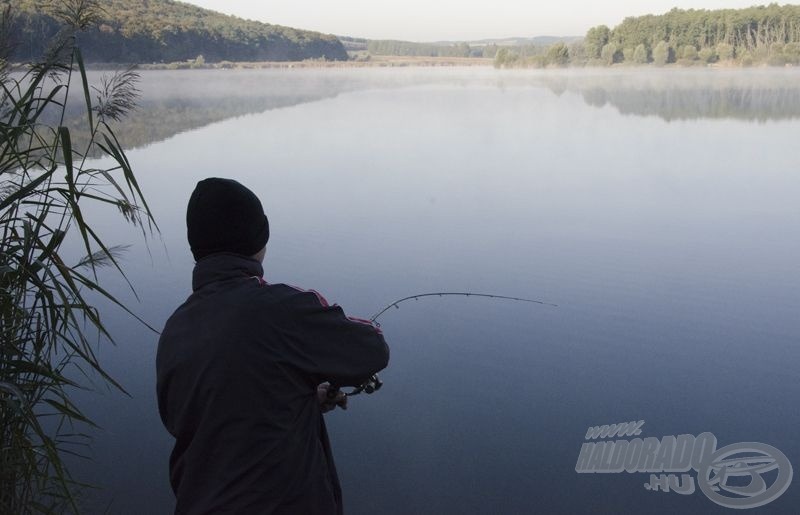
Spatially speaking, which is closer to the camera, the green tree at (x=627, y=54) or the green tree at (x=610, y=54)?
the green tree at (x=627, y=54)

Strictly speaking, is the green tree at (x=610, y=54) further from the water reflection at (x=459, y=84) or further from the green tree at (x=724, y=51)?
the green tree at (x=724, y=51)

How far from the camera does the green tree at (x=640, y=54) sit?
23438 mm

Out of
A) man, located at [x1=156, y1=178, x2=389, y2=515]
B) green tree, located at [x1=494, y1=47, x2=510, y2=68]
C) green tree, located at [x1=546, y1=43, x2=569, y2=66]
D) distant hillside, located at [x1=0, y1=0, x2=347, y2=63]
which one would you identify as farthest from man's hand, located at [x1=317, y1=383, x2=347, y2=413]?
green tree, located at [x1=494, y1=47, x2=510, y2=68]

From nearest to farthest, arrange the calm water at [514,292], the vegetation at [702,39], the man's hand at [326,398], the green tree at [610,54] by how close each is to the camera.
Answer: the man's hand at [326,398], the calm water at [514,292], the vegetation at [702,39], the green tree at [610,54]

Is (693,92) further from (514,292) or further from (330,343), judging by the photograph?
(330,343)

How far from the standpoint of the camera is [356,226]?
543 centimetres

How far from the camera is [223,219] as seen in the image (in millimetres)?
1110

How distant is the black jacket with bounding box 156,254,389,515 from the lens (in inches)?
40.2

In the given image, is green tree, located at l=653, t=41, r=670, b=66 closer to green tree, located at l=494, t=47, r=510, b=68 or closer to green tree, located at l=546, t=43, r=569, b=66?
green tree, located at l=546, t=43, r=569, b=66

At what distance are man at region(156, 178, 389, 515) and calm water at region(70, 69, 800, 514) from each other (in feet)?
4.30

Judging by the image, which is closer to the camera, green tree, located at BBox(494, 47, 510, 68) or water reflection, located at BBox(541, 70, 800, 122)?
water reflection, located at BBox(541, 70, 800, 122)

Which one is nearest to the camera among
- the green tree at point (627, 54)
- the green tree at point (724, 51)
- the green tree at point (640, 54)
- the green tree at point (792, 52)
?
the green tree at point (792, 52)

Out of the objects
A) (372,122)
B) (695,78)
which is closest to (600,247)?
(372,122)

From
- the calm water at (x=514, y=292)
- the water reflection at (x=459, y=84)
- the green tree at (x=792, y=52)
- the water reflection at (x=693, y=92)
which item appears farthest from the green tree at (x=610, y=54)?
the calm water at (x=514, y=292)
